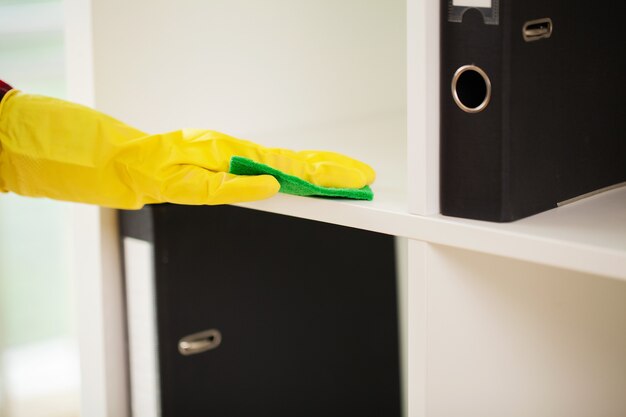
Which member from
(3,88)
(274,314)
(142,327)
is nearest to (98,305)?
(142,327)

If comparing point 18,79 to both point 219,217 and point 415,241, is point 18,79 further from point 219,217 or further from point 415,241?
point 415,241

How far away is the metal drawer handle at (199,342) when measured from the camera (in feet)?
3.67

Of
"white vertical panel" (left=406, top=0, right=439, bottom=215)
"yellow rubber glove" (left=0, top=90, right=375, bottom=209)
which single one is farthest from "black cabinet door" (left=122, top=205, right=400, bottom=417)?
"white vertical panel" (left=406, top=0, right=439, bottom=215)

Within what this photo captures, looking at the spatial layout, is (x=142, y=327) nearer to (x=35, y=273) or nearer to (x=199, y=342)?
(x=199, y=342)

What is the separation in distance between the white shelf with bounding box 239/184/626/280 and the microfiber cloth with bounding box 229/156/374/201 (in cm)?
1

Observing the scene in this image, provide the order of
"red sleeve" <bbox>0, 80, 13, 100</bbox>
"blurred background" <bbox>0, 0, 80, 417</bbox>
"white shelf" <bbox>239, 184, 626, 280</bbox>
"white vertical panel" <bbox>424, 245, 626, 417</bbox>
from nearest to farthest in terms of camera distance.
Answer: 1. "white shelf" <bbox>239, 184, 626, 280</bbox>
2. "white vertical panel" <bbox>424, 245, 626, 417</bbox>
3. "red sleeve" <bbox>0, 80, 13, 100</bbox>
4. "blurred background" <bbox>0, 0, 80, 417</bbox>

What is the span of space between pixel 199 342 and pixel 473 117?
60cm

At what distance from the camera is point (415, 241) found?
74 centimetres

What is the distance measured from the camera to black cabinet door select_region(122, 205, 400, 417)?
1.11 m

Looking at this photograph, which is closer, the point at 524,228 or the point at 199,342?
the point at 524,228

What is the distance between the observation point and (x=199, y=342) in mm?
1141

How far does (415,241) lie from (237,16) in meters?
0.61

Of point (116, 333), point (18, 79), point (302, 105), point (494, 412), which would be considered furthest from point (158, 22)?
point (494, 412)

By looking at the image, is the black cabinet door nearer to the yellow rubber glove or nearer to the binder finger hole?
the yellow rubber glove
